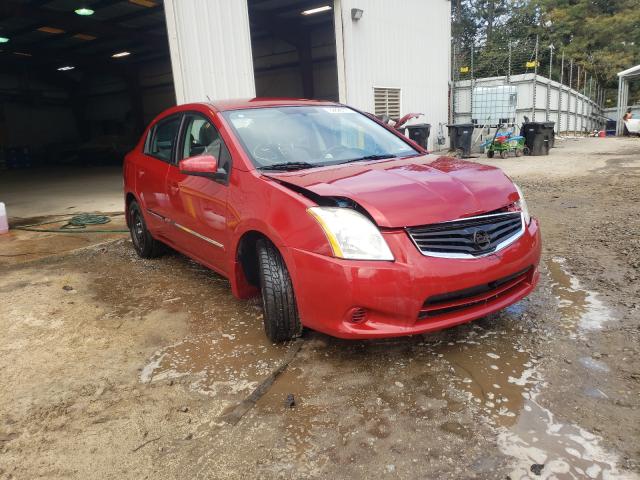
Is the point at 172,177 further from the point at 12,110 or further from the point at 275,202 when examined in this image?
the point at 12,110

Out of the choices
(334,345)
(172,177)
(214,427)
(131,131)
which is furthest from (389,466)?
(131,131)

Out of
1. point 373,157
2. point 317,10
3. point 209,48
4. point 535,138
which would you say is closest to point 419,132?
point 535,138

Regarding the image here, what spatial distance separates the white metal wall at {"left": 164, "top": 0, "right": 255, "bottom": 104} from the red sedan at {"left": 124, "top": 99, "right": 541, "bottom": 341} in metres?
4.00

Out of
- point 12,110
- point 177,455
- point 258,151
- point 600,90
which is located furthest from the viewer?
point 600,90

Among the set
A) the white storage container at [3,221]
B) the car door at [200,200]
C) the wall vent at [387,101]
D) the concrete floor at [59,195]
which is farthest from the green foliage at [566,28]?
the car door at [200,200]

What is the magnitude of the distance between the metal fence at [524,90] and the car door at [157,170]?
1404 cm

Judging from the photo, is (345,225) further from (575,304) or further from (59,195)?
(59,195)

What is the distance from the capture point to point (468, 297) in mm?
2527

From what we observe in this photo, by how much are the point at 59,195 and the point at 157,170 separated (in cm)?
788

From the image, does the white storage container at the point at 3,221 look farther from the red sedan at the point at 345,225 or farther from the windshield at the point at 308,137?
the windshield at the point at 308,137

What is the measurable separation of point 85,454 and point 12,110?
26.7 m

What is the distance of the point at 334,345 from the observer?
9.51ft

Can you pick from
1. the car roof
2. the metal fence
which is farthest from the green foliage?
the car roof

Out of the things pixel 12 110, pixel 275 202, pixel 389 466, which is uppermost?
pixel 12 110
